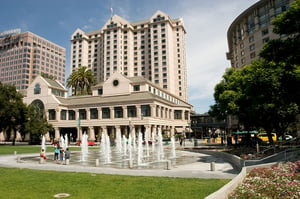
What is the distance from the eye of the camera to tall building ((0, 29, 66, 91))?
15175 centimetres

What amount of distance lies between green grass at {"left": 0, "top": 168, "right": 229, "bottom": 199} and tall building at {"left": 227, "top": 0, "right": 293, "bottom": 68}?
201ft

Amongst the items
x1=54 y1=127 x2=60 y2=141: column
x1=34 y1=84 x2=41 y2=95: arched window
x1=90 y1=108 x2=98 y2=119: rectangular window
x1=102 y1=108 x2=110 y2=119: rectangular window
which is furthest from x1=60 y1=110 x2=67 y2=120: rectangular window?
x1=102 y1=108 x2=110 y2=119: rectangular window

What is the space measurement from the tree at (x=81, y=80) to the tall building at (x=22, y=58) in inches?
3064

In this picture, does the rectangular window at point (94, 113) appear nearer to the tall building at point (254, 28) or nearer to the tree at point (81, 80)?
the tree at point (81, 80)

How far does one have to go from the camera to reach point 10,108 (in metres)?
52.3

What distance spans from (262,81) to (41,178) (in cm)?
1546

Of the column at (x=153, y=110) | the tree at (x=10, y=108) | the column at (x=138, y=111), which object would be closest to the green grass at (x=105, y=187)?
the tree at (x=10, y=108)

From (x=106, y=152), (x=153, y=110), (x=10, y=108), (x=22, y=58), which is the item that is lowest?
(x=106, y=152)

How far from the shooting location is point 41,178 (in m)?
13.2

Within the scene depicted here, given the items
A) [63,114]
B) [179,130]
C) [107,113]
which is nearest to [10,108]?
[63,114]

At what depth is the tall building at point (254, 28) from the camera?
6127 centimetres

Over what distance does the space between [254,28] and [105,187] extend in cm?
6925

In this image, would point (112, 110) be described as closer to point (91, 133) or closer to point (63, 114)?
point (91, 133)

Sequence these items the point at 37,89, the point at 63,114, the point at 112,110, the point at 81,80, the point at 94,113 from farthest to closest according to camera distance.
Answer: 1. the point at 81,80
2. the point at 37,89
3. the point at 63,114
4. the point at 94,113
5. the point at 112,110
